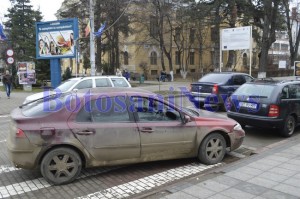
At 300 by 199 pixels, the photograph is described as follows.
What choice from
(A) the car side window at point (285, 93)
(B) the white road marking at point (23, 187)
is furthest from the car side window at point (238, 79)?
(B) the white road marking at point (23, 187)

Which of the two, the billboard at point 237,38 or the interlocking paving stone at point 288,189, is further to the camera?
the billboard at point 237,38

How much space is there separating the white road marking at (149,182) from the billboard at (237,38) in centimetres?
1677

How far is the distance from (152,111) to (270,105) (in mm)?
3948

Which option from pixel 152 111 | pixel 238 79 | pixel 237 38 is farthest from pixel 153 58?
pixel 152 111

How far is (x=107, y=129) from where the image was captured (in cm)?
543

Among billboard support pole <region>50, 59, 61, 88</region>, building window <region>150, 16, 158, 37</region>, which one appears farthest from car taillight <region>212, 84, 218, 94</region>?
building window <region>150, 16, 158, 37</region>

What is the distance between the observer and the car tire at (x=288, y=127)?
8.56 metres

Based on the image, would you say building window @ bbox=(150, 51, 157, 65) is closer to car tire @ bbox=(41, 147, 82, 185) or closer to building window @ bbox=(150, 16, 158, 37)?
building window @ bbox=(150, 16, 158, 37)

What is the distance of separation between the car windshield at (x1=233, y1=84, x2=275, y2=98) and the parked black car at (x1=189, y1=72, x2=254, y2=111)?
3382 millimetres

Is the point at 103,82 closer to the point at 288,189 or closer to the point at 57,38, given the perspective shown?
the point at 288,189

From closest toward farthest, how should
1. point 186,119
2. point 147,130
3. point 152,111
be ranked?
point 147,130 → point 152,111 → point 186,119

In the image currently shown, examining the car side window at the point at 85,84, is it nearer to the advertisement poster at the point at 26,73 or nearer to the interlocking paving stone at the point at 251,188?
the interlocking paving stone at the point at 251,188

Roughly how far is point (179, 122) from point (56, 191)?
2383mm

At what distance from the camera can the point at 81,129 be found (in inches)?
209
